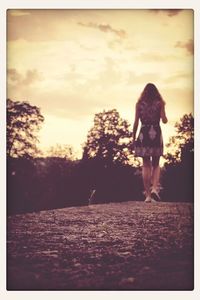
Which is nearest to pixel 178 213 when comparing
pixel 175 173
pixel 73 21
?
pixel 175 173

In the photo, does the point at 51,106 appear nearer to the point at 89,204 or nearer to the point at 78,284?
the point at 89,204

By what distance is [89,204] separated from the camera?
15.6 feet

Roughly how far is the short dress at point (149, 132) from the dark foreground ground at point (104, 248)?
0.52m

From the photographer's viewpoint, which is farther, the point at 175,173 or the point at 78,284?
the point at 175,173

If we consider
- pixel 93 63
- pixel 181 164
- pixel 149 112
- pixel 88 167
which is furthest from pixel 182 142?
pixel 93 63

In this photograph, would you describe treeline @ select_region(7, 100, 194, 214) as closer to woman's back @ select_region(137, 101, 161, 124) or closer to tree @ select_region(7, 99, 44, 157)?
tree @ select_region(7, 99, 44, 157)

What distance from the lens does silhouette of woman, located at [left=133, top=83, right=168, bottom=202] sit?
4711 mm

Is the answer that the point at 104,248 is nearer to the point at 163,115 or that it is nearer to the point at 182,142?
the point at 182,142

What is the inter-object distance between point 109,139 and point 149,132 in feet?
1.30

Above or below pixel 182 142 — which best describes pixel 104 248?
below

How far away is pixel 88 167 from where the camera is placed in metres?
4.78
